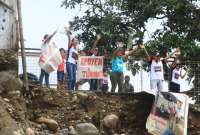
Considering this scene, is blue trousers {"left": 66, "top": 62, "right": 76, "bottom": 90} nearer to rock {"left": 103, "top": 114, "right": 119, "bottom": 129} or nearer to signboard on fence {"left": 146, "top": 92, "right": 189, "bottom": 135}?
rock {"left": 103, "top": 114, "right": 119, "bottom": 129}

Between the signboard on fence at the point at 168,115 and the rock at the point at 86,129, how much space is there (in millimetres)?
1524

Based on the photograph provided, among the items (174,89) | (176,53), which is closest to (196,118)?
(174,89)

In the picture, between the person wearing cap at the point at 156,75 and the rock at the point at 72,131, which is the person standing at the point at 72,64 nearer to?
the rock at the point at 72,131

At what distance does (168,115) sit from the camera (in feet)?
53.2

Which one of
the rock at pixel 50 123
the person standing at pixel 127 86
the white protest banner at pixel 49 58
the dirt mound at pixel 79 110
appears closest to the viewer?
the dirt mound at pixel 79 110

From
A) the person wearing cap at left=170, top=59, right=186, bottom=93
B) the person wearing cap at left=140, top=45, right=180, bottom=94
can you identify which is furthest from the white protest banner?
the person wearing cap at left=170, top=59, right=186, bottom=93

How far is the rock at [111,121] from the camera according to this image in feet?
53.7

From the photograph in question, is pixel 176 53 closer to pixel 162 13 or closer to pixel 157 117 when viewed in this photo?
pixel 157 117

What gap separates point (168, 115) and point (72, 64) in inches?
108

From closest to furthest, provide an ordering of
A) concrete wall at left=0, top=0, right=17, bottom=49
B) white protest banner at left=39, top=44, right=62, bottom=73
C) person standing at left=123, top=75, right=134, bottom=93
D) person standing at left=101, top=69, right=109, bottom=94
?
concrete wall at left=0, top=0, right=17, bottom=49 < white protest banner at left=39, top=44, right=62, bottom=73 < person standing at left=101, top=69, right=109, bottom=94 < person standing at left=123, top=75, right=134, bottom=93

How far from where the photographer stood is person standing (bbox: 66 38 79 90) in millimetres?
16391

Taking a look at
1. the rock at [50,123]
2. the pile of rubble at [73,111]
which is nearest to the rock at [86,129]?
the pile of rubble at [73,111]

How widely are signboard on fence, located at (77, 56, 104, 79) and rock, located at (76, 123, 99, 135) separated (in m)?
2.00

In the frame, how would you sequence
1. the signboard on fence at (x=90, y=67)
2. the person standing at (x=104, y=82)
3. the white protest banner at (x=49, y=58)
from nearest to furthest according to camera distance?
the white protest banner at (x=49, y=58)
the signboard on fence at (x=90, y=67)
the person standing at (x=104, y=82)
